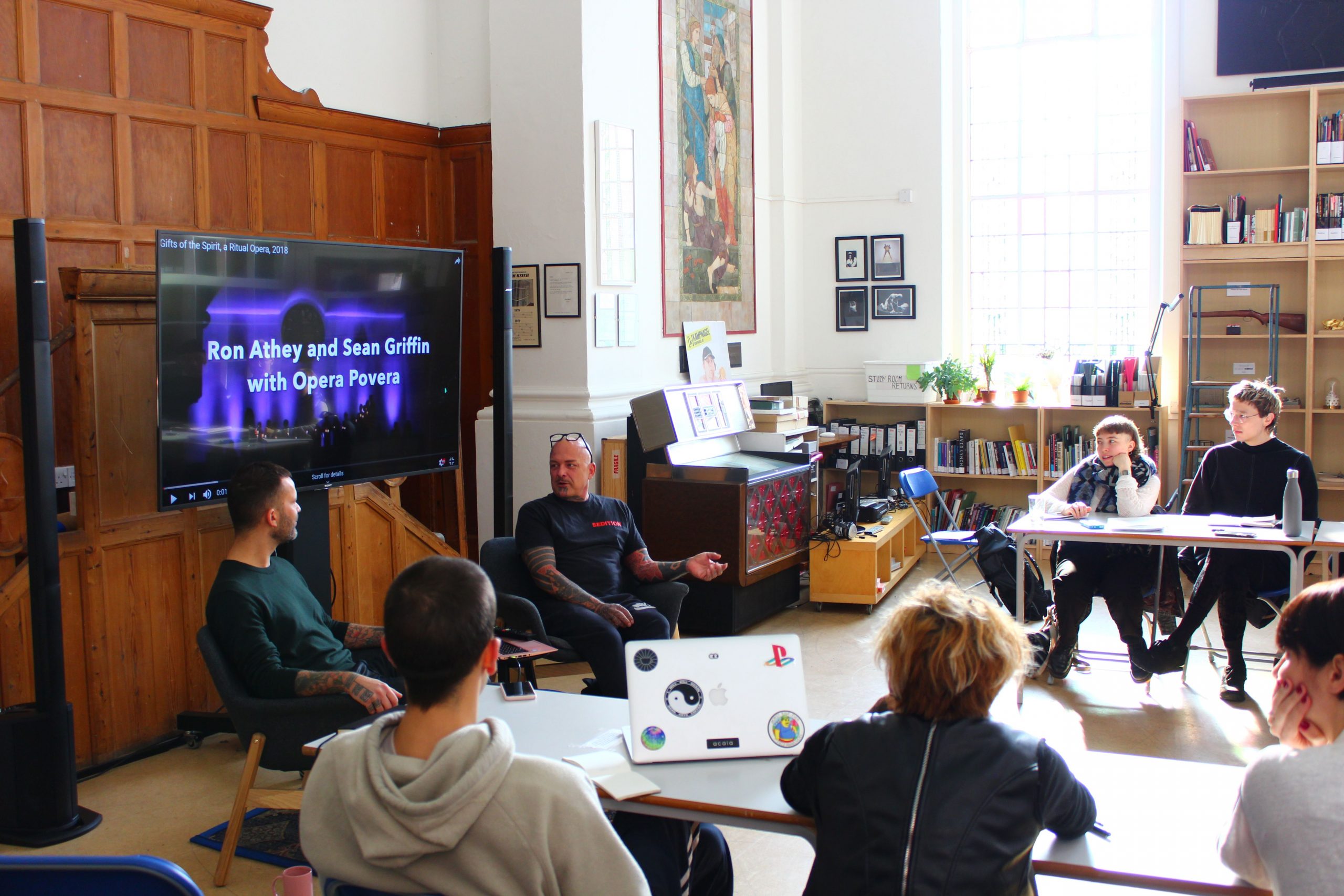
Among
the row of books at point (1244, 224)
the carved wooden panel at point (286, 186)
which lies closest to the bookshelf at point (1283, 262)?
the row of books at point (1244, 224)

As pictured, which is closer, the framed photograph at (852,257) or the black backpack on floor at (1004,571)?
the black backpack on floor at (1004,571)

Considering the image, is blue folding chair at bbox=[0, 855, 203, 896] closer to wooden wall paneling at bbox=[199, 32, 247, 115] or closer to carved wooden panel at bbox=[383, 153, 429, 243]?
wooden wall paneling at bbox=[199, 32, 247, 115]

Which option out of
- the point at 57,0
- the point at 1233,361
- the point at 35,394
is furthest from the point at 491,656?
the point at 1233,361

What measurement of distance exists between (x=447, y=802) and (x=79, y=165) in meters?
3.93

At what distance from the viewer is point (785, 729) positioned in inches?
93.4

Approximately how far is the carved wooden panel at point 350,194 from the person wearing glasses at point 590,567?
79.3 inches

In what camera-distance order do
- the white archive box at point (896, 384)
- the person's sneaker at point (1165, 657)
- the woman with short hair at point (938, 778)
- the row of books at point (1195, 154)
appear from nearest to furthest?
the woman with short hair at point (938, 778) → the person's sneaker at point (1165, 657) → the row of books at point (1195, 154) → the white archive box at point (896, 384)

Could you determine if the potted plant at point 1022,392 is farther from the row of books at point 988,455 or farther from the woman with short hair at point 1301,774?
the woman with short hair at point 1301,774

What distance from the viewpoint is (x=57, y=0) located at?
4.39 metres

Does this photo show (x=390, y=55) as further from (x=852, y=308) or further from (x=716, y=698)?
(x=716, y=698)

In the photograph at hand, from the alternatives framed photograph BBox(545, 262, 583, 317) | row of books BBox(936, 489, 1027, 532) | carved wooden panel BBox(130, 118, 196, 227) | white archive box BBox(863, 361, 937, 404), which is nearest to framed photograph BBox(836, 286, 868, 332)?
white archive box BBox(863, 361, 937, 404)

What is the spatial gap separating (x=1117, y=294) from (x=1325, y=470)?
185 cm

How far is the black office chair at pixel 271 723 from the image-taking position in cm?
320

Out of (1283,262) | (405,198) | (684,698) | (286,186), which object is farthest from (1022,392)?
(684,698)
